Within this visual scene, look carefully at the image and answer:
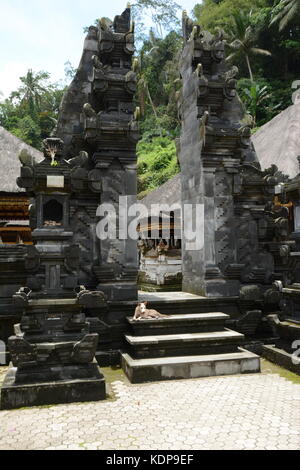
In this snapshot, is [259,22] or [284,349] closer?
[284,349]

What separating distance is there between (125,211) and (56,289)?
2.59 meters

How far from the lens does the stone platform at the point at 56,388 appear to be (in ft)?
18.1

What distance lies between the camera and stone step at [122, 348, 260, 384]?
6.61m

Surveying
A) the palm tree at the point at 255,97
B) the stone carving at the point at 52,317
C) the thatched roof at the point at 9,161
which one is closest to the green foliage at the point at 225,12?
the palm tree at the point at 255,97

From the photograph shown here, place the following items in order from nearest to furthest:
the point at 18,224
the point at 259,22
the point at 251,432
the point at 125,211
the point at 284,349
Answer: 1. the point at 251,432
2. the point at 284,349
3. the point at 125,211
4. the point at 18,224
5. the point at 259,22

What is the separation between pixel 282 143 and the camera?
19.4 m

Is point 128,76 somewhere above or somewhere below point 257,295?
above

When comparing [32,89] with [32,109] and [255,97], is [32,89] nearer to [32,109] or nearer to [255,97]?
[32,109]

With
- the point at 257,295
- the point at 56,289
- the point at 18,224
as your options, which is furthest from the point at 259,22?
the point at 56,289

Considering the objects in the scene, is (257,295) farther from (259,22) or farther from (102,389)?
(259,22)

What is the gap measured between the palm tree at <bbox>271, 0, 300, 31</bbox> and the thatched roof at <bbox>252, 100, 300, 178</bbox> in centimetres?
1493

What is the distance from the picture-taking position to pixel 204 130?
28.7 ft
